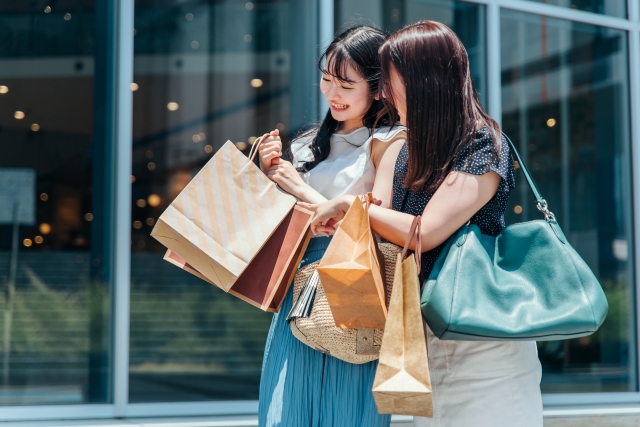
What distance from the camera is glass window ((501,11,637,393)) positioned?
513 cm

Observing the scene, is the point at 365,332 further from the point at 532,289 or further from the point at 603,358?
the point at 603,358

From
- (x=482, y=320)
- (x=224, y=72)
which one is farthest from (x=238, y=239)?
(x=224, y=72)

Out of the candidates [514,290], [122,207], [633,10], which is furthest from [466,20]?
[514,290]

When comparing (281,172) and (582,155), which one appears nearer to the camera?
(281,172)

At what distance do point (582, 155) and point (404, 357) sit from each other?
14.7 feet

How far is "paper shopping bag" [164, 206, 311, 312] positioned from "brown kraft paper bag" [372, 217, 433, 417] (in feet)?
1.52

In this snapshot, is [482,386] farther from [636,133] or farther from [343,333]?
[636,133]

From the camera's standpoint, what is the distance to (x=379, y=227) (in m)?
1.56

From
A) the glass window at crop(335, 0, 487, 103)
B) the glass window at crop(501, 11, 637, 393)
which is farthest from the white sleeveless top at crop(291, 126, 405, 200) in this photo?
the glass window at crop(501, 11, 637, 393)

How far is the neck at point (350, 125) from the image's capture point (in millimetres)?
2053

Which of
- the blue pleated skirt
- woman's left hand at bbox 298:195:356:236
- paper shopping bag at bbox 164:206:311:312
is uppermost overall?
woman's left hand at bbox 298:195:356:236

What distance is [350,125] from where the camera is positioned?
2068mm

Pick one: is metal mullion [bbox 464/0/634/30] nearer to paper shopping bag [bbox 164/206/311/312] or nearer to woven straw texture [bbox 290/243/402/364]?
paper shopping bag [bbox 164/206/311/312]

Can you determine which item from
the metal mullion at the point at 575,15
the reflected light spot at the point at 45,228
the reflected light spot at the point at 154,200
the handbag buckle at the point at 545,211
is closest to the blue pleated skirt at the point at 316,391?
the handbag buckle at the point at 545,211
